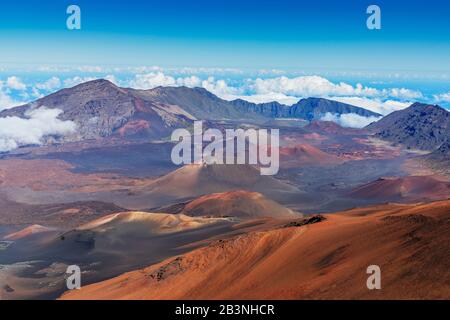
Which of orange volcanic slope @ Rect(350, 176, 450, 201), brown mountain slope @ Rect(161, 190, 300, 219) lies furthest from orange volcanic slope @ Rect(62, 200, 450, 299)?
orange volcanic slope @ Rect(350, 176, 450, 201)

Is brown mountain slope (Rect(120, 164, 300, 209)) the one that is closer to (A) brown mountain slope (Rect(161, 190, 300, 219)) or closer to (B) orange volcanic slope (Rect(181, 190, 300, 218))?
(A) brown mountain slope (Rect(161, 190, 300, 219))

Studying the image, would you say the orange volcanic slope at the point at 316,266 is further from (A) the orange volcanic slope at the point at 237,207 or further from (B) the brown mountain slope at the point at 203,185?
(B) the brown mountain slope at the point at 203,185

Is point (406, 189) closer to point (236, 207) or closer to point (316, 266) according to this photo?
point (236, 207)

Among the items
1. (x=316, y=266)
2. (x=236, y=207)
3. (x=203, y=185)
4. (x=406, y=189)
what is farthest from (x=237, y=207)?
(x=316, y=266)

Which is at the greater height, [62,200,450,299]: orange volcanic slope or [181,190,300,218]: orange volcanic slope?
[62,200,450,299]: orange volcanic slope

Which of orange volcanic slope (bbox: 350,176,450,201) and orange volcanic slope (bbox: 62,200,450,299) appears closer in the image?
orange volcanic slope (bbox: 62,200,450,299)

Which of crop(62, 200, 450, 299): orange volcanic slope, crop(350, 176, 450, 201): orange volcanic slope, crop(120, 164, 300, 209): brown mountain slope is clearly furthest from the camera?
crop(120, 164, 300, 209): brown mountain slope
